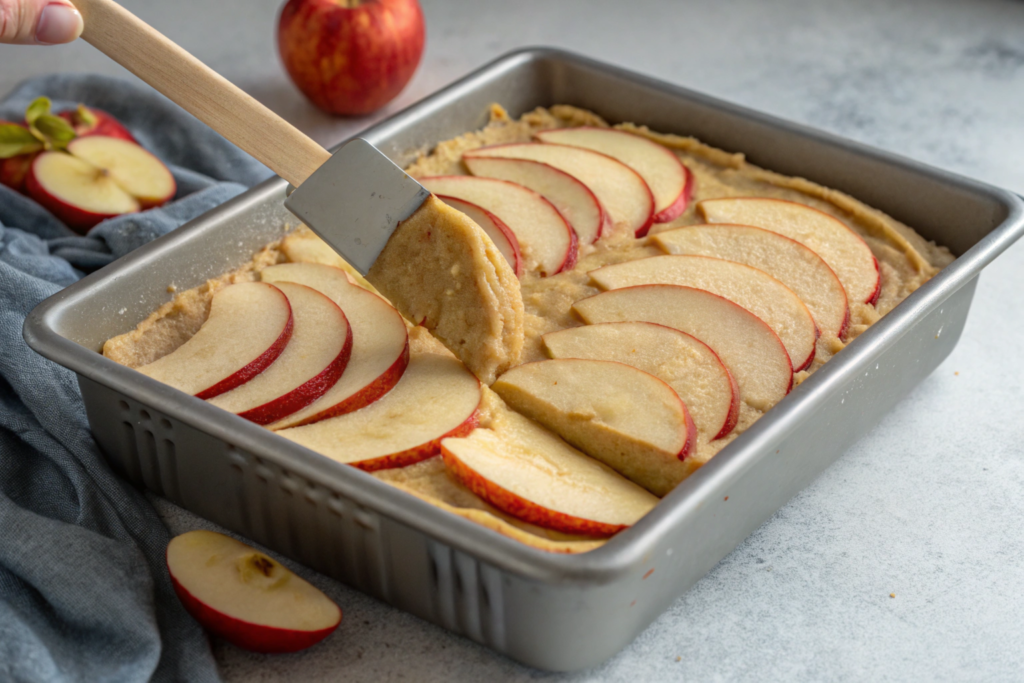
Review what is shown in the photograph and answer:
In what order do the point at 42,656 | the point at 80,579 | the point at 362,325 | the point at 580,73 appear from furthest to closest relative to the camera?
the point at 580,73, the point at 362,325, the point at 80,579, the point at 42,656

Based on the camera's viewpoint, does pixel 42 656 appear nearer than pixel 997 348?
Yes

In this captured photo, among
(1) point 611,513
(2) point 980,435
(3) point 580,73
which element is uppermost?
(3) point 580,73

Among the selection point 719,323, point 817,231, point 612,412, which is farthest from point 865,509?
point 817,231

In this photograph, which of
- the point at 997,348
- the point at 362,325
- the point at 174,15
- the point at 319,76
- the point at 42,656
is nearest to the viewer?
the point at 42,656

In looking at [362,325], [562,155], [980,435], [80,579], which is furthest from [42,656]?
[980,435]

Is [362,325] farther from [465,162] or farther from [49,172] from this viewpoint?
[49,172]

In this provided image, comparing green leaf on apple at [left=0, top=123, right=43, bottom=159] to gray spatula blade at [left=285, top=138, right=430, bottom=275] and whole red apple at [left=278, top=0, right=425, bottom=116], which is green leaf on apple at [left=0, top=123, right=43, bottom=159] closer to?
whole red apple at [left=278, top=0, right=425, bottom=116]

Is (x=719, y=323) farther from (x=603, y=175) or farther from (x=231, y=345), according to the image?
(x=231, y=345)
